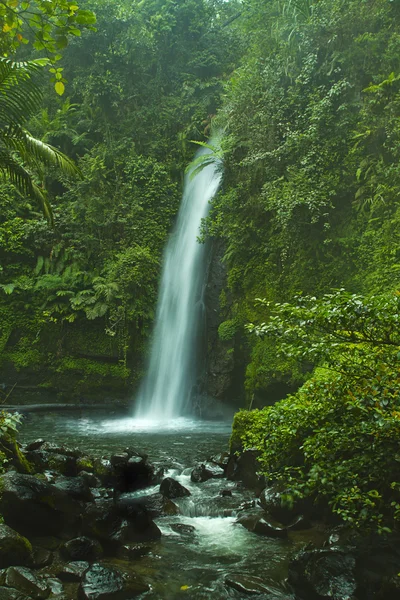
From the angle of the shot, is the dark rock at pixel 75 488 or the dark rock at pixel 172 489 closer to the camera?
the dark rock at pixel 75 488

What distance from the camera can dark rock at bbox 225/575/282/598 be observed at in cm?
437

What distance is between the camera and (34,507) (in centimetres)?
534

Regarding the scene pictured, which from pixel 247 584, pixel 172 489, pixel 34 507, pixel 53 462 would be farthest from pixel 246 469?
pixel 34 507

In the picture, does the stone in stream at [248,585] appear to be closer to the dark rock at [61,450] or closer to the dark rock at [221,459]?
the dark rock at [221,459]

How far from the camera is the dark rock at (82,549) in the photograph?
491 cm

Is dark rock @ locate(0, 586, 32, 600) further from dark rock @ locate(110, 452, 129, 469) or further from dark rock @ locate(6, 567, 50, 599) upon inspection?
dark rock @ locate(110, 452, 129, 469)

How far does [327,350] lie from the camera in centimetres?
402

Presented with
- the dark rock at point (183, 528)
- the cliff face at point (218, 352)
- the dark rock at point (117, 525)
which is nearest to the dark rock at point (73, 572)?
the dark rock at point (117, 525)

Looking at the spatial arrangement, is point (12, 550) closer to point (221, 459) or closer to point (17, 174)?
point (221, 459)

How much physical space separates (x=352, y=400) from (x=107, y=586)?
284 centimetres

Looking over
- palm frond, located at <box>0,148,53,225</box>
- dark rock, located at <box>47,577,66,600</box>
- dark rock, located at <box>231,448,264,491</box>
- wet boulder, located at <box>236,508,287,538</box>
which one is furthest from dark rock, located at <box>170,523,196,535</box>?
palm frond, located at <box>0,148,53,225</box>

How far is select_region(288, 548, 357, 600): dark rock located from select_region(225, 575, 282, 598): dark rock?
0.93 ft

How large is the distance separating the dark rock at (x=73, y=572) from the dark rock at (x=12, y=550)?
37 cm

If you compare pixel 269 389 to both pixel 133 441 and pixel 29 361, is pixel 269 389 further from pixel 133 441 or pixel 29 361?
pixel 29 361
